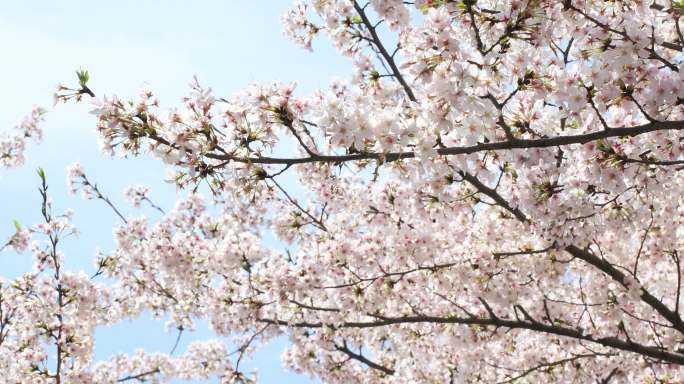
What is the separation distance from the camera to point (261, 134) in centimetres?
436

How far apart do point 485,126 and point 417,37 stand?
82cm

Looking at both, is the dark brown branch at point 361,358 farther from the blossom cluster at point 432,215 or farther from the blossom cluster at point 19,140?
the blossom cluster at point 19,140

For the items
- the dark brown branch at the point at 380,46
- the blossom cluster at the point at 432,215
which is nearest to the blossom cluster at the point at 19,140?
the blossom cluster at the point at 432,215

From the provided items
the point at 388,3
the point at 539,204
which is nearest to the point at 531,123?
the point at 539,204

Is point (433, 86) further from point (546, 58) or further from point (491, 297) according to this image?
point (491, 297)

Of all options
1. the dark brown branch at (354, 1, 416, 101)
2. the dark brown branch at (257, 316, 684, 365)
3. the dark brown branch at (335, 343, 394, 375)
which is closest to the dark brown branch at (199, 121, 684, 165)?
the dark brown branch at (354, 1, 416, 101)

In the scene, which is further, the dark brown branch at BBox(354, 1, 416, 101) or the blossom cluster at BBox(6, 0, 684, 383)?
the dark brown branch at BBox(354, 1, 416, 101)

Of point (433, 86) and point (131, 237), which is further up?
point (131, 237)

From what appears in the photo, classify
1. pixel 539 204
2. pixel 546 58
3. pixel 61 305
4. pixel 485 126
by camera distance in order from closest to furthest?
pixel 485 126, pixel 546 58, pixel 539 204, pixel 61 305

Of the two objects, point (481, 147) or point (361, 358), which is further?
point (361, 358)

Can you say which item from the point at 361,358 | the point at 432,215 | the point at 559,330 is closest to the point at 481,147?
the point at 432,215

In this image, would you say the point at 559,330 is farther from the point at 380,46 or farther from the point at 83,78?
the point at 83,78

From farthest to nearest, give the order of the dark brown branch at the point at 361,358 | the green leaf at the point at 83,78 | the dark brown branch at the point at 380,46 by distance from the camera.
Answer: the dark brown branch at the point at 361,358
the dark brown branch at the point at 380,46
the green leaf at the point at 83,78

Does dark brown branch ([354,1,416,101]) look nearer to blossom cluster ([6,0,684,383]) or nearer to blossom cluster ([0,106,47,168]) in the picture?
blossom cluster ([6,0,684,383])
